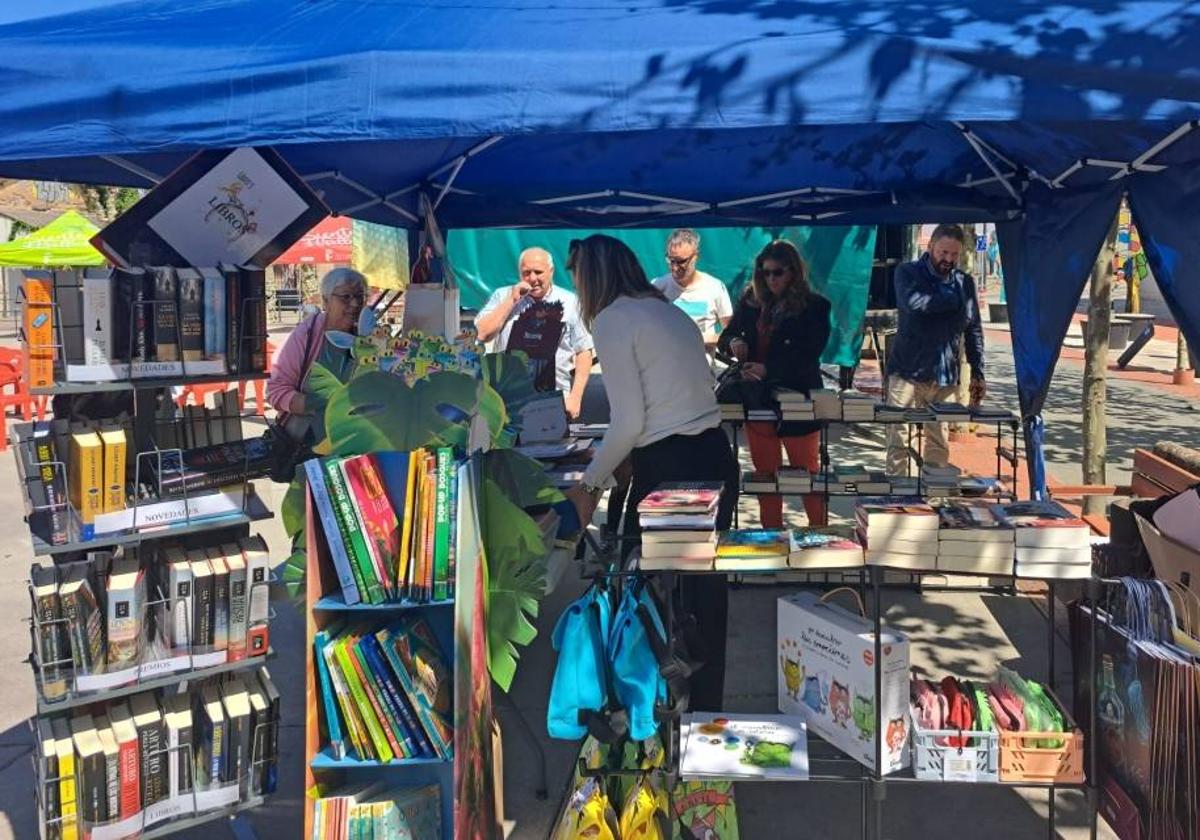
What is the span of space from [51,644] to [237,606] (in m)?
0.45

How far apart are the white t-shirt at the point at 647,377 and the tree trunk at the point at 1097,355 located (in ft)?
13.0

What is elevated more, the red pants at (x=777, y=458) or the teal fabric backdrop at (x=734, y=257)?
the teal fabric backdrop at (x=734, y=257)

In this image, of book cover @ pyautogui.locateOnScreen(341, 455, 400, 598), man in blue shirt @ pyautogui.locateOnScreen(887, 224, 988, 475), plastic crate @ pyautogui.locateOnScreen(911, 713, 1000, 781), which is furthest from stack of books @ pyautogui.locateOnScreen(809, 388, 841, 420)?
book cover @ pyautogui.locateOnScreen(341, 455, 400, 598)

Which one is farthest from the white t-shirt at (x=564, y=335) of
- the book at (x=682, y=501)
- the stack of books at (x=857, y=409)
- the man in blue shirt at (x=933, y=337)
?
the book at (x=682, y=501)

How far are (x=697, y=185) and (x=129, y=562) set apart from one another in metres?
3.94

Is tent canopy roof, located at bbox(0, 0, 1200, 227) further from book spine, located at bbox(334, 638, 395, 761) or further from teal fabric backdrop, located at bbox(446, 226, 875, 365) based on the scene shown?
teal fabric backdrop, located at bbox(446, 226, 875, 365)

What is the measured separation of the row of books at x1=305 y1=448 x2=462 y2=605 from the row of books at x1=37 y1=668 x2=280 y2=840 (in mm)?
535

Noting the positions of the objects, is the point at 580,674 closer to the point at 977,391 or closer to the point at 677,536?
the point at 677,536

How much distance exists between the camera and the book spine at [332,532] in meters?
2.57

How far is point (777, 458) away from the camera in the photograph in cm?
567

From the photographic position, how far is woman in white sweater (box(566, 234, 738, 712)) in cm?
329

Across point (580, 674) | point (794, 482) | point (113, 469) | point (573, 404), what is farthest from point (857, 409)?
point (113, 469)

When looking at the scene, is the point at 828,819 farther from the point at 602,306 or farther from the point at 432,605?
the point at 602,306

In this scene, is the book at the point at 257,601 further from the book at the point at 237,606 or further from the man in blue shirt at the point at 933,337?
the man in blue shirt at the point at 933,337
